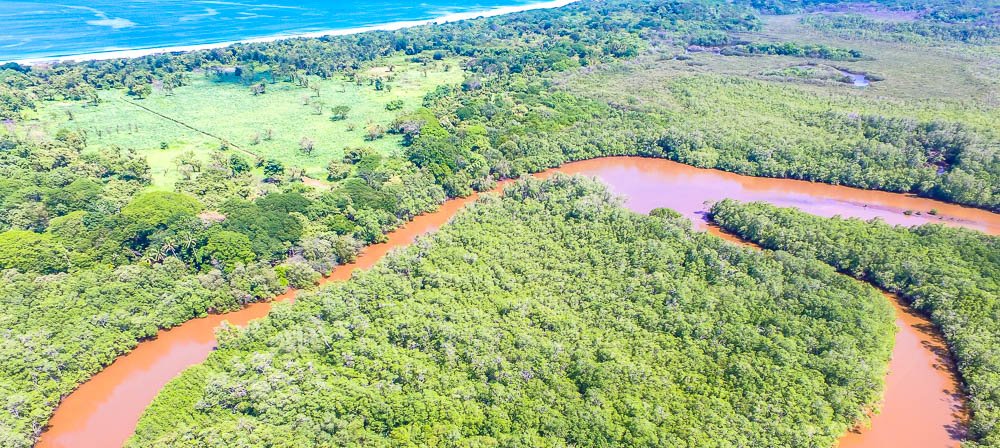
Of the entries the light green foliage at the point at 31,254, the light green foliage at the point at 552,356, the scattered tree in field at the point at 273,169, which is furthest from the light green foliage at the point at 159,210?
the light green foliage at the point at 552,356

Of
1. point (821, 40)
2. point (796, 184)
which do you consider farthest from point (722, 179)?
point (821, 40)

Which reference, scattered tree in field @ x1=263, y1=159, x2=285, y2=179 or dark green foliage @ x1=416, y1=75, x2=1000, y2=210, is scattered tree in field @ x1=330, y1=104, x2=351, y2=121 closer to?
dark green foliage @ x1=416, y1=75, x2=1000, y2=210

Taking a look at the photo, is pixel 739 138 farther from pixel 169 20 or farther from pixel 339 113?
pixel 169 20

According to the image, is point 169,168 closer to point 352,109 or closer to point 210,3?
point 352,109

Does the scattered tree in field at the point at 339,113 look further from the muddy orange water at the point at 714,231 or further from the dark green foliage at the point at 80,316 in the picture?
the dark green foliage at the point at 80,316

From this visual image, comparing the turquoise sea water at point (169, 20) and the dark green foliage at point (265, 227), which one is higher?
the turquoise sea water at point (169, 20)
